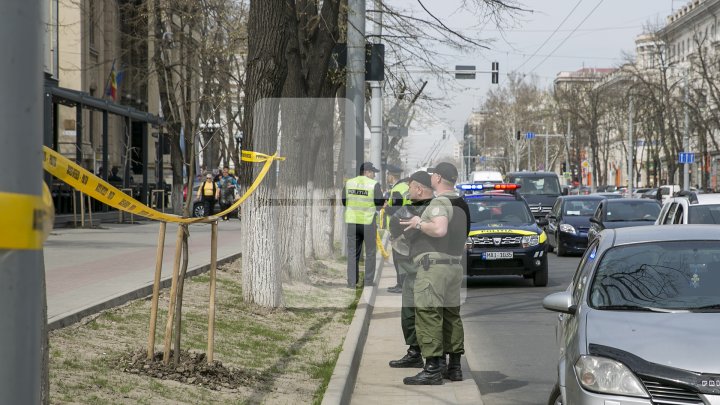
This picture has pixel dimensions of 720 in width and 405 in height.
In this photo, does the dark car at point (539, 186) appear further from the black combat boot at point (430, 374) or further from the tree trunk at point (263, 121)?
the black combat boot at point (430, 374)

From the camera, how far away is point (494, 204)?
19.9 meters

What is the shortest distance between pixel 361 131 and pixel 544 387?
46.3 feet

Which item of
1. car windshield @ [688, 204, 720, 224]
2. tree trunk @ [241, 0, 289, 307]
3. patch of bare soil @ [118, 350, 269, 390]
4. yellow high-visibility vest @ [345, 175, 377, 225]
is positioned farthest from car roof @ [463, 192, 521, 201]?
patch of bare soil @ [118, 350, 269, 390]

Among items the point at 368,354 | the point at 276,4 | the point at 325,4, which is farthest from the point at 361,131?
the point at 368,354

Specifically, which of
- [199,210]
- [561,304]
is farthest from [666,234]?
[199,210]

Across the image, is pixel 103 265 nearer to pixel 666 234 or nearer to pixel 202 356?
Result: pixel 202 356

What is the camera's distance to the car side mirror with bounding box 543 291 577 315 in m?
6.39

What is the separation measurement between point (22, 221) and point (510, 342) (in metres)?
9.89

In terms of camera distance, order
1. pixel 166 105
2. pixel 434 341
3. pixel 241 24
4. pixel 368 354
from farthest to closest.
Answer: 1. pixel 166 105
2. pixel 241 24
3. pixel 368 354
4. pixel 434 341

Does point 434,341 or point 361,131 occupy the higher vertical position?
point 361,131

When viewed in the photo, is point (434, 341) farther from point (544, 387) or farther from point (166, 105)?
point (166, 105)

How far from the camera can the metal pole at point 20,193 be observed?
214cm

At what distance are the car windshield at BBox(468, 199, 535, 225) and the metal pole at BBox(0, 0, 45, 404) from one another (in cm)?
1731

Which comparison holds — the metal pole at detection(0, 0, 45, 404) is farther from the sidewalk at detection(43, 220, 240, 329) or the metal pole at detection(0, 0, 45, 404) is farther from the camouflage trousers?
the camouflage trousers
